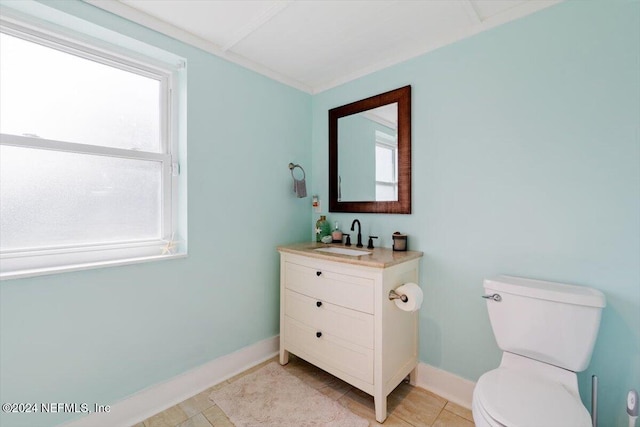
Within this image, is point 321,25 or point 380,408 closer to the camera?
point 380,408

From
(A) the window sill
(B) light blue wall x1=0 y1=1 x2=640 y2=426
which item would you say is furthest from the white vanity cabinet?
(A) the window sill

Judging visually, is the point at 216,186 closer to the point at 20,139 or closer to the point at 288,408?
the point at 20,139

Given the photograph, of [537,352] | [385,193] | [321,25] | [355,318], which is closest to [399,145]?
[385,193]

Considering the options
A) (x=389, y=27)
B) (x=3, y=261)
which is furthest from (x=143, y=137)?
(x=389, y=27)

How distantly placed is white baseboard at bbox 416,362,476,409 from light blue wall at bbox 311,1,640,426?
0.15ft

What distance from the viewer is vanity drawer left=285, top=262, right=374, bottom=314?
1.58m

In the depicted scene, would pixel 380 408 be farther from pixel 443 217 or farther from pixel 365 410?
pixel 443 217

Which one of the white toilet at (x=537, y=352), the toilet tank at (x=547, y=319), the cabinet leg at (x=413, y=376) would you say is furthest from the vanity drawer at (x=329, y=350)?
the toilet tank at (x=547, y=319)

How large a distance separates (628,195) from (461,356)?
3.82ft

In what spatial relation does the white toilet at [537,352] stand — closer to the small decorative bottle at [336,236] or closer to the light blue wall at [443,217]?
the light blue wall at [443,217]

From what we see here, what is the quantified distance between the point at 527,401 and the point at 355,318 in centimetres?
81

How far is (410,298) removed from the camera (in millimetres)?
1530

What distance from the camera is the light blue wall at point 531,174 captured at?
125 centimetres

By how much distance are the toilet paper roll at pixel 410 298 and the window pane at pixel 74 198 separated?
5.01 ft
